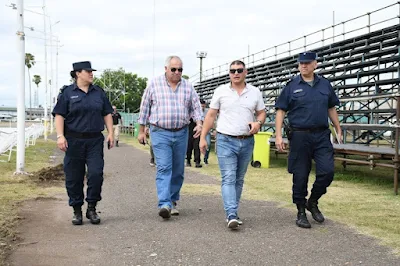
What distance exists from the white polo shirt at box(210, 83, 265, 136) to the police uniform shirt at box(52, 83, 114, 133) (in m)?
1.36

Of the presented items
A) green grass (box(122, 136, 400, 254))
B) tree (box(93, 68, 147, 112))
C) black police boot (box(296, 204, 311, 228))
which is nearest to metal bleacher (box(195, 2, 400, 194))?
green grass (box(122, 136, 400, 254))

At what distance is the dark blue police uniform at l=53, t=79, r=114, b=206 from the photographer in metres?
5.72

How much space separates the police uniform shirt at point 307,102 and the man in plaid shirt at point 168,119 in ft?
3.91

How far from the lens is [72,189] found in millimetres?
5809

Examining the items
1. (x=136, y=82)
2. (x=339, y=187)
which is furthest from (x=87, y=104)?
(x=136, y=82)

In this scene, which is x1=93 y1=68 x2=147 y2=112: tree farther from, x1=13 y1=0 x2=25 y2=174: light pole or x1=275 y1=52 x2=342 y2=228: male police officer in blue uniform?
x1=275 y1=52 x2=342 y2=228: male police officer in blue uniform

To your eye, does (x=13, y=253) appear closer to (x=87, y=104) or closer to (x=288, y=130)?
(x=87, y=104)

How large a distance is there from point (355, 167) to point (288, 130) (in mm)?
7993

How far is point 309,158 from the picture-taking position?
565cm

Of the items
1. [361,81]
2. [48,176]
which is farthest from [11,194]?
[361,81]

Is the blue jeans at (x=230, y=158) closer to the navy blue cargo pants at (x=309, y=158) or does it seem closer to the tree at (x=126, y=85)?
the navy blue cargo pants at (x=309, y=158)

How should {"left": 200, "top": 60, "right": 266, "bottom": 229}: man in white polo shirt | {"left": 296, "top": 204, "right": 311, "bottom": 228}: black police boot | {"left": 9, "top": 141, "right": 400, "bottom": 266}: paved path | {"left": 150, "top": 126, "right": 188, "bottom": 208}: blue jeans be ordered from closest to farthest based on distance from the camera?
1. {"left": 9, "top": 141, "right": 400, "bottom": 266}: paved path
2. {"left": 296, "top": 204, "right": 311, "bottom": 228}: black police boot
3. {"left": 200, "top": 60, "right": 266, "bottom": 229}: man in white polo shirt
4. {"left": 150, "top": 126, "right": 188, "bottom": 208}: blue jeans

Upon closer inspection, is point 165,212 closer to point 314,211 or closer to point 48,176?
point 314,211

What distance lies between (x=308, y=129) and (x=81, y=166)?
262 cm
